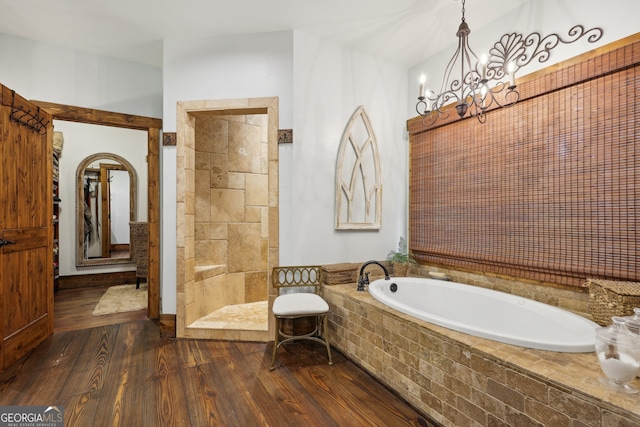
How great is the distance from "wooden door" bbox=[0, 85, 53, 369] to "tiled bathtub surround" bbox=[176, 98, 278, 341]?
3.74 feet

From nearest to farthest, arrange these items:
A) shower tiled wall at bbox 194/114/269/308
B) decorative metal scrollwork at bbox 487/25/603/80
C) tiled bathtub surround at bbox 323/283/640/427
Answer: tiled bathtub surround at bbox 323/283/640/427 → decorative metal scrollwork at bbox 487/25/603/80 → shower tiled wall at bbox 194/114/269/308

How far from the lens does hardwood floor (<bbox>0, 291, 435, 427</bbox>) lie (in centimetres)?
173

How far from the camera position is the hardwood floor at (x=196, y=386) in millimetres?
1733

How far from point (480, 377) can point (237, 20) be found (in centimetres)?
304

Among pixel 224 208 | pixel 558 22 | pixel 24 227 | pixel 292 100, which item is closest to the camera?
pixel 558 22

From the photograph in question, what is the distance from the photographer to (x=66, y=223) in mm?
4605

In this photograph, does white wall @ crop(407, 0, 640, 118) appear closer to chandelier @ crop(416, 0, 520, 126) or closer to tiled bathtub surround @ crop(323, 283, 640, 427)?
chandelier @ crop(416, 0, 520, 126)

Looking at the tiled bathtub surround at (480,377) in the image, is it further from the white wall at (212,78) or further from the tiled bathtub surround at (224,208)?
the white wall at (212,78)

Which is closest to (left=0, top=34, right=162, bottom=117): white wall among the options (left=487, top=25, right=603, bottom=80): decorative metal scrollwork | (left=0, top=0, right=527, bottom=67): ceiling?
(left=0, top=0, right=527, bottom=67): ceiling

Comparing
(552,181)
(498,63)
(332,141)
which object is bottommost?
(552,181)

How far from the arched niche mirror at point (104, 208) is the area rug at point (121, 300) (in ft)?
2.15

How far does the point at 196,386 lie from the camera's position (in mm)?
2049

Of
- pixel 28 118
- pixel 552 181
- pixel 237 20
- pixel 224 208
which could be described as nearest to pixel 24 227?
pixel 28 118

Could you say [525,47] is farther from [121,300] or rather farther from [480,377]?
[121,300]
